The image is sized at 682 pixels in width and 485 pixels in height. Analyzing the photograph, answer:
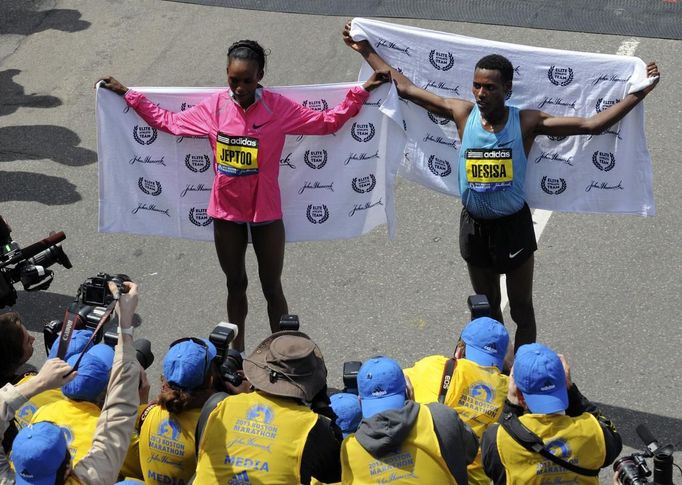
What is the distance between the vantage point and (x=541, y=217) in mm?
8812

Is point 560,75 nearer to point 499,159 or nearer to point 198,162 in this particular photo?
point 499,159

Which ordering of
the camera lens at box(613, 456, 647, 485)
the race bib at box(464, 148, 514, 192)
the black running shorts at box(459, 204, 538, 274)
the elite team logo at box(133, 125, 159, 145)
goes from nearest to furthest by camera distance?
the camera lens at box(613, 456, 647, 485)
the race bib at box(464, 148, 514, 192)
the black running shorts at box(459, 204, 538, 274)
the elite team logo at box(133, 125, 159, 145)

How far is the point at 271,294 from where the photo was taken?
7.29m

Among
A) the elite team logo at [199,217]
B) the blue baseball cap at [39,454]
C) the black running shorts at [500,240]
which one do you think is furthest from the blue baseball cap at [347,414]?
the elite team logo at [199,217]

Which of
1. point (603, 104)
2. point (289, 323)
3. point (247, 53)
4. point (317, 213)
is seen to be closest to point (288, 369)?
point (289, 323)

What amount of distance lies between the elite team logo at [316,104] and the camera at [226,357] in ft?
6.18

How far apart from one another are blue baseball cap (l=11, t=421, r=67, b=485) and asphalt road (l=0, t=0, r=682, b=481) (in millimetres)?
3050

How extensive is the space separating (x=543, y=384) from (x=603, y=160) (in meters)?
2.47

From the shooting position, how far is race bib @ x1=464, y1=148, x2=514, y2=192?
652 centimetres

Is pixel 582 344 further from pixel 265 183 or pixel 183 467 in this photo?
pixel 183 467

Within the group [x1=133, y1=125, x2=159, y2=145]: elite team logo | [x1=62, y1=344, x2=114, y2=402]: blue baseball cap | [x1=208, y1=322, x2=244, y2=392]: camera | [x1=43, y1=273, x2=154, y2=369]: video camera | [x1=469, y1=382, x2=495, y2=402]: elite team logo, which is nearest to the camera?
[x1=62, y1=344, x2=114, y2=402]: blue baseball cap

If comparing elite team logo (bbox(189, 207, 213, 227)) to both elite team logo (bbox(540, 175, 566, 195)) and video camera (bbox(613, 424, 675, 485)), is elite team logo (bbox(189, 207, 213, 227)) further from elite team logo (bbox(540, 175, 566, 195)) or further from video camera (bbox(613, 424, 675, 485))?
video camera (bbox(613, 424, 675, 485))

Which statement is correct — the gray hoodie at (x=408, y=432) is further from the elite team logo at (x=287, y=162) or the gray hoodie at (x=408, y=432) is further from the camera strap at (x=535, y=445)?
the elite team logo at (x=287, y=162)

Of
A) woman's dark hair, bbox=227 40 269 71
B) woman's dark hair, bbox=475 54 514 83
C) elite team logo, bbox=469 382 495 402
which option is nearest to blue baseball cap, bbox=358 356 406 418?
elite team logo, bbox=469 382 495 402
